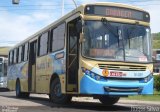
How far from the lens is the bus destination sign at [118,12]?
14.7 m

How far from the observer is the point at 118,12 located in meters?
15.0

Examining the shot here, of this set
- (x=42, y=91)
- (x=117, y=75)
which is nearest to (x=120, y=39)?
(x=117, y=75)

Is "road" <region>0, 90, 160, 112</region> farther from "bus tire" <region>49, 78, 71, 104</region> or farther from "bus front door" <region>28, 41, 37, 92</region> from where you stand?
"bus front door" <region>28, 41, 37, 92</region>

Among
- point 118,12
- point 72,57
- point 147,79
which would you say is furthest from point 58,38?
point 147,79

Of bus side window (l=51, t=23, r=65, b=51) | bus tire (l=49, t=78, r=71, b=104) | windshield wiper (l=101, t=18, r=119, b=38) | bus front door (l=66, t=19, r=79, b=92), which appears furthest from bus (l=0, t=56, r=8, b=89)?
windshield wiper (l=101, t=18, r=119, b=38)

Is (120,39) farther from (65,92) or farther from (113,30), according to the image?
(65,92)

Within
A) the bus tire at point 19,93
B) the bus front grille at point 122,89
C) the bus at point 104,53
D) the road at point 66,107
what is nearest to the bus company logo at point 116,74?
the bus at point 104,53

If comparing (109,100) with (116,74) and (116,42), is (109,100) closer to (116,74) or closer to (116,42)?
(116,74)

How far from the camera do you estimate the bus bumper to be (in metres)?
14.0

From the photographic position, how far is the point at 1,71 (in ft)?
126

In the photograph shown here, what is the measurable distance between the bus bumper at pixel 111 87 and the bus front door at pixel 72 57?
1.18m

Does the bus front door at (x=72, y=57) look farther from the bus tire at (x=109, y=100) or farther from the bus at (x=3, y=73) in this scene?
the bus at (x=3, y=73)

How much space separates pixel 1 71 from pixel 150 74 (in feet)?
82.2

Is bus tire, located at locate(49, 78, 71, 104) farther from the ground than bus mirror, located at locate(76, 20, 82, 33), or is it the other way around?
bus mirror, located at locate(76, 20, 82, 33)
